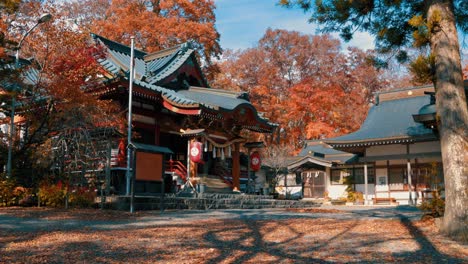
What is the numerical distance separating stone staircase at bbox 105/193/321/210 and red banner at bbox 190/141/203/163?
162 centimetres

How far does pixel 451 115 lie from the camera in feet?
24.9

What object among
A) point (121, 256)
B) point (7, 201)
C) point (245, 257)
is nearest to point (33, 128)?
point (7, 201)

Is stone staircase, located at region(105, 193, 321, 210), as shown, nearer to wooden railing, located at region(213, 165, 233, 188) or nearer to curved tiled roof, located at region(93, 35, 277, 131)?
wooden railing, located at region(213, 165, 233, 188)

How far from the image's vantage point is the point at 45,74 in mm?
14648

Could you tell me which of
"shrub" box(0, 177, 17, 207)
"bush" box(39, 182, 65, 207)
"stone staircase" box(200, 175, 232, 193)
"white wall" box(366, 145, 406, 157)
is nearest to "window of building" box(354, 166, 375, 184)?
"white wall" box(366, 145, 406, 157)

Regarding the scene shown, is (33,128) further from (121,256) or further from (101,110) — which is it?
(121,256)

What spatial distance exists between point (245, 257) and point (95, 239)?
272cm

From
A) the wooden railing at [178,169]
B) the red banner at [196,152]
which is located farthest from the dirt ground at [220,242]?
the wooden railing at [178,169]

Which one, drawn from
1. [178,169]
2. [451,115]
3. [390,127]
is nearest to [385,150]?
[390,127]

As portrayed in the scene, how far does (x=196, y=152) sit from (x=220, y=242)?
35.4 feet

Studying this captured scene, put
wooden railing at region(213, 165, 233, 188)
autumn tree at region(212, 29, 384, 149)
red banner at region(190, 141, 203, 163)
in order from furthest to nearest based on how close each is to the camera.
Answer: autumn tree at region(212, 29, 384, 149) < wooden railing at region(213, 165, 233, 188) < red banner at region(190, 141, 203, 163)

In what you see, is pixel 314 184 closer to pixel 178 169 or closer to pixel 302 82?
pixel 302 82

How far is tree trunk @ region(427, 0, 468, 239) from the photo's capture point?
7.27 metres

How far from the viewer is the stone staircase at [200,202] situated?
42.8 feet
